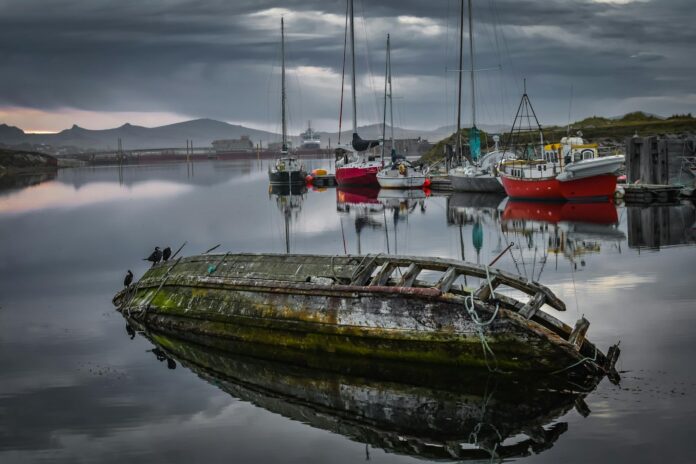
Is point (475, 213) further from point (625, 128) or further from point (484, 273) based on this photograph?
point (625, 128)

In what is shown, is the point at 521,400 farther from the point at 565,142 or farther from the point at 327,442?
the point at 565,142

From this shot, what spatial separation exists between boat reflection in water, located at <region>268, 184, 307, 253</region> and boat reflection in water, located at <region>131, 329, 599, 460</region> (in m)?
19.7

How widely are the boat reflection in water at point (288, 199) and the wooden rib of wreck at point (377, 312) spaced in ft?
56.9

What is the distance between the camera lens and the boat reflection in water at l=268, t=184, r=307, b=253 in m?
50.8

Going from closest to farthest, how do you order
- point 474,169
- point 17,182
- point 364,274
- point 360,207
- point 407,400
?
point 407,400
point 364,274
point 360,207
point 474,169
point 17,182

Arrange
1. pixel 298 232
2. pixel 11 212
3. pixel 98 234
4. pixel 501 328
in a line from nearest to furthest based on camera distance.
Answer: pixel 501 328 < pixel 298 232 < pixel 98 234 < pixel 11 212

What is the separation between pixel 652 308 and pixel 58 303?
54.3 feet

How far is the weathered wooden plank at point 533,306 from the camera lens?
46.5 ft

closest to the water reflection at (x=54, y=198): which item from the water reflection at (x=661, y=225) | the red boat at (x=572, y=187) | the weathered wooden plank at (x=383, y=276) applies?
the red boat at (x=572, y=187)

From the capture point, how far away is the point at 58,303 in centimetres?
2412

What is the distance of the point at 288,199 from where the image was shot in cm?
7125

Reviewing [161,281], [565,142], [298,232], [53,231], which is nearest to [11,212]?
[53,231]

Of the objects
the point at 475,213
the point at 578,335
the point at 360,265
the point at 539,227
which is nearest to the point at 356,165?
the point at 475,213

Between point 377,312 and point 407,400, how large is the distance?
1.84m
